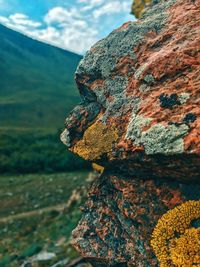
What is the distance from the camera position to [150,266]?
857 cm

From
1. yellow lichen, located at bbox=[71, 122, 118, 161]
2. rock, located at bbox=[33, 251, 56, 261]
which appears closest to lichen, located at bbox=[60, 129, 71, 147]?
yellow lichen, located at bbox=[71, 122, 118, 161]

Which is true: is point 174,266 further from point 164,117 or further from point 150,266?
point 164,117

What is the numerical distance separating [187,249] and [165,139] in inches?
82.6

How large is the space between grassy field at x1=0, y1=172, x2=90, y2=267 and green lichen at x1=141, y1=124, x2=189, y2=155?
10988 millimetres

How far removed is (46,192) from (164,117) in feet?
119

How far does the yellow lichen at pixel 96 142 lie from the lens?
29.1ft

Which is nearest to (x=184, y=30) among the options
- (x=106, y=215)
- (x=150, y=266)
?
(x=106, y=215)

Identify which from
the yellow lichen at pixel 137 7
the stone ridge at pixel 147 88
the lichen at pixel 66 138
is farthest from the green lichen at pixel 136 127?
the yellow lichen at pixel 137 7

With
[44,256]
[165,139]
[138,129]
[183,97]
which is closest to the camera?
[165,139]

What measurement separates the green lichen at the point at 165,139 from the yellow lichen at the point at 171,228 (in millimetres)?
1390

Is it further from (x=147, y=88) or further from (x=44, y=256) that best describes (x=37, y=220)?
(x=147, y=88)

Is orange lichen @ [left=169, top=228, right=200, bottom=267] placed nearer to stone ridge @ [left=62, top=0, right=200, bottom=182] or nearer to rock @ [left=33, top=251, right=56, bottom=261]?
stone ridge @ [left=62, top=0, right=200, bottom=182]

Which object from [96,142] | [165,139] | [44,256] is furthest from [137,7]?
[165,139]

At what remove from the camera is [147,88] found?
8820mm
